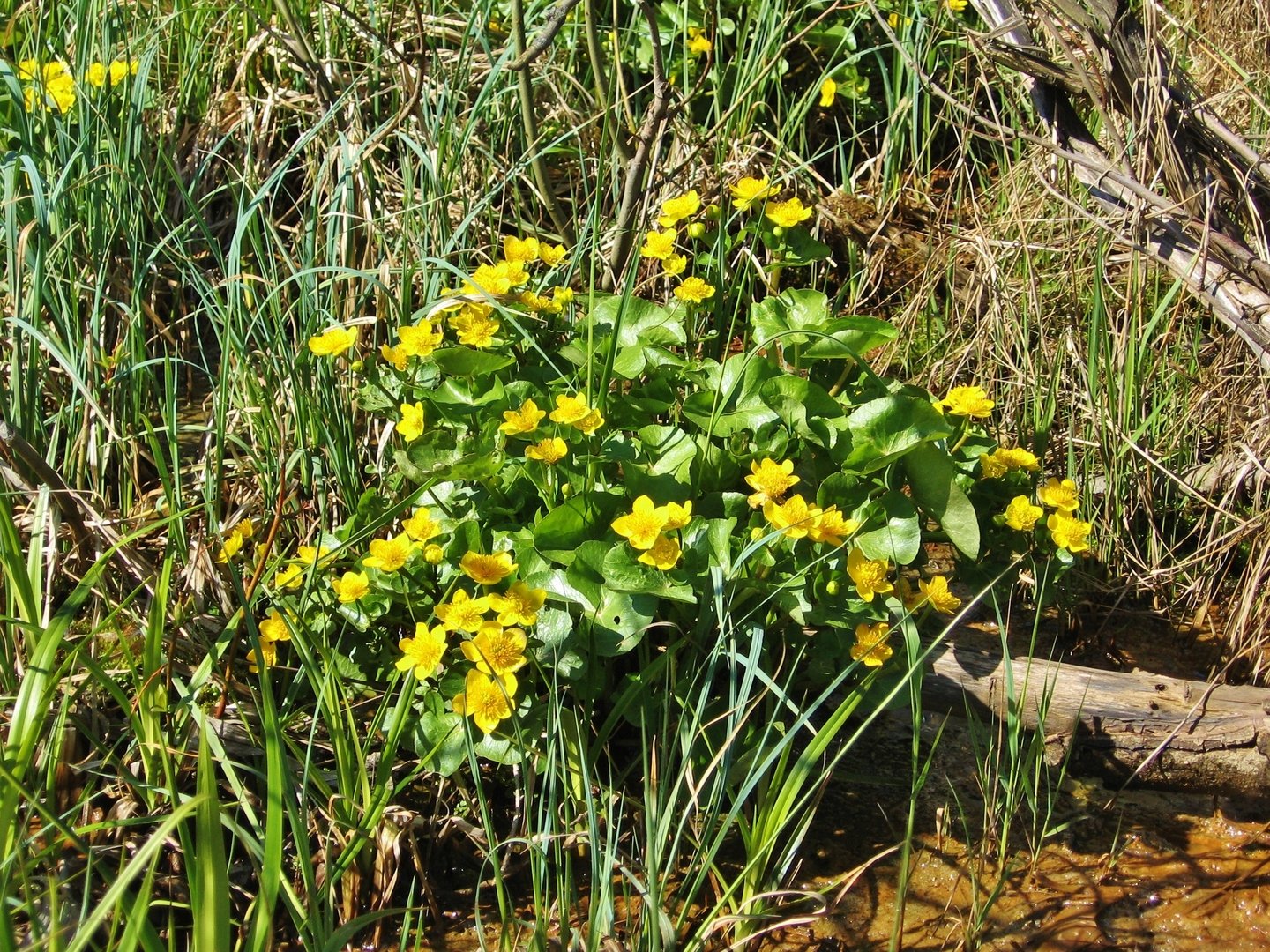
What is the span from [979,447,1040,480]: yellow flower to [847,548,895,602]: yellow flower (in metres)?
0.33

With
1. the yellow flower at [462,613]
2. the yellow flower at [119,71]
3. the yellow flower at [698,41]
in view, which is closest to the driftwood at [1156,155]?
the yellow flower at [698,41]

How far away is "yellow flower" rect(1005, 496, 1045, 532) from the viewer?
1.86m

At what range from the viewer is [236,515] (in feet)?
7.00

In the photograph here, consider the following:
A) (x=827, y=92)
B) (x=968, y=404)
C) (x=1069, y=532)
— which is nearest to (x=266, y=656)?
(x=968, y=404)

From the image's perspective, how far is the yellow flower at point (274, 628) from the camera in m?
1.79

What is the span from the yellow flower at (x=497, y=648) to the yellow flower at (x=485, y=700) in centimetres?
3

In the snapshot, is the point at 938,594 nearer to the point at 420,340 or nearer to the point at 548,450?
the point at 548,450

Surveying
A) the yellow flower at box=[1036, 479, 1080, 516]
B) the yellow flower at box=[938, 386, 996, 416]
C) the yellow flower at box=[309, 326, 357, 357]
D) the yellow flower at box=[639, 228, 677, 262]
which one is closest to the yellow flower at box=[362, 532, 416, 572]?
the yellow flower at box=[309, 326, 357, 357]

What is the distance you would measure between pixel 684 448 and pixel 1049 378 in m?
1.05

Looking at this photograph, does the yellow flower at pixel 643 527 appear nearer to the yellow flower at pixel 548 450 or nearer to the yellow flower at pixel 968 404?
the yellow flower at pixel 548 450

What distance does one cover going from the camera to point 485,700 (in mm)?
1639

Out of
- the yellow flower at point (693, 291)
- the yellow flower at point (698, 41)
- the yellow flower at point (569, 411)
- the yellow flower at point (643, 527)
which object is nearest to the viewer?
the yellow flower at point (643, 527)

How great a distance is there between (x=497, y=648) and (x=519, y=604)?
0.07m

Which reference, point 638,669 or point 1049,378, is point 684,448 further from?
point 1049,378
